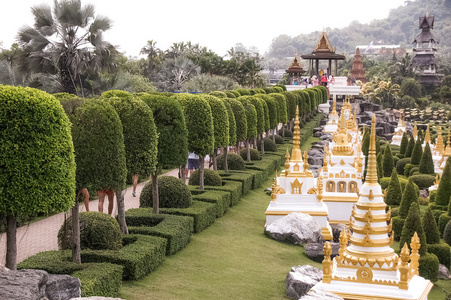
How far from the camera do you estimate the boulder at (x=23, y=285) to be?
8547 mm

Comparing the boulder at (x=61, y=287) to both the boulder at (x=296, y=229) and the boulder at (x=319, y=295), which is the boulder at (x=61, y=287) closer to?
the boulder at (x=319, y=295)

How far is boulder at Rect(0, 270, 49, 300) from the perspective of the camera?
8547mm

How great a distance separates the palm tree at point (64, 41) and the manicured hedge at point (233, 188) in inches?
312

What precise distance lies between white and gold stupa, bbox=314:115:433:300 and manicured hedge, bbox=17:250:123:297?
4225 mm

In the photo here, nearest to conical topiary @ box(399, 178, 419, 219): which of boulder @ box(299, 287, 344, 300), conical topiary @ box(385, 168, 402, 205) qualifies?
conical topiary @ box(385, 168, 402, 205)

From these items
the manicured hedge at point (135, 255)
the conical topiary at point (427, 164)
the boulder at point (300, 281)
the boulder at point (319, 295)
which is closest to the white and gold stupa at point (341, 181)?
the boulder at point (300, 281)

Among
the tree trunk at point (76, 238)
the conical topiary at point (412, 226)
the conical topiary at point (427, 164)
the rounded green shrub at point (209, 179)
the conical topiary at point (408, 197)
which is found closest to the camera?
the tree trunk at point (76, 238)

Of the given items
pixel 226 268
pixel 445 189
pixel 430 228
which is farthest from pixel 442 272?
pixel 445 189

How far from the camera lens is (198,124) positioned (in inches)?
922

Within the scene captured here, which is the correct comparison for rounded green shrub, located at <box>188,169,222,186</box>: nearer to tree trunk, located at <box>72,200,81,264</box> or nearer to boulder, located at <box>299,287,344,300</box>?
Answer: tree trunk, located at <box>72,200,81,264</box>

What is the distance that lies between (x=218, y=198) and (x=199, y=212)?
8.50 feet

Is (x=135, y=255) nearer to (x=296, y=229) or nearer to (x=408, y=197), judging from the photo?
(x=296, y=229)

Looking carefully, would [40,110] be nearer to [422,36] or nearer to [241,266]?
[241,266]

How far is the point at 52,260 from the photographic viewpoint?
1369 cm
